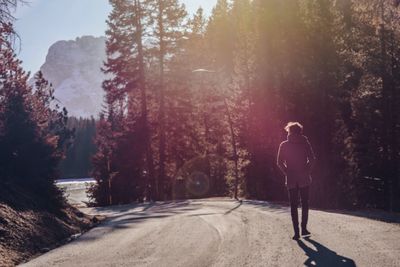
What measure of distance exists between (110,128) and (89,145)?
106808 mm

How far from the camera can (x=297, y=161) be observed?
10.2 meters

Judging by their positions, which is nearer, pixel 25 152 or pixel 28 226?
pixel 28 226

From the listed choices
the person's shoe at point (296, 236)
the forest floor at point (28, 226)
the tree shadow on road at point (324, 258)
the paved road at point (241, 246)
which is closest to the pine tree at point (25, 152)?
the forest floor at point (28, 226)

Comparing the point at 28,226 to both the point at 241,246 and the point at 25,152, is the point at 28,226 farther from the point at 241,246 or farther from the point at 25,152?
the point at 25,152

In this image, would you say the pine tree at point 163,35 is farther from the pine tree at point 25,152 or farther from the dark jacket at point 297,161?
the dark jacket at point 297,161

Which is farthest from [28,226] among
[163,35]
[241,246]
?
[163,35]

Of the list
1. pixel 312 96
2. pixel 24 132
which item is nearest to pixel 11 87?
pixel 24 132

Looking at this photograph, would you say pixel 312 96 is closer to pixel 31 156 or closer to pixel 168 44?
pixel 168 44

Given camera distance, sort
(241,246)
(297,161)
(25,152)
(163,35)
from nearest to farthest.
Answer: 1. (241,246)
2. (297,161)
3. (25,152)
4. (163,35)

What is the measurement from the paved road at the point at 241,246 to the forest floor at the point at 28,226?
0.57m

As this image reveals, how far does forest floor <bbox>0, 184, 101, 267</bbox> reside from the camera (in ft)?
36.0

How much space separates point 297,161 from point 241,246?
1.87 meters

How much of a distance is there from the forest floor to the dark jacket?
524cm

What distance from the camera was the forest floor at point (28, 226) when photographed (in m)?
11.0
